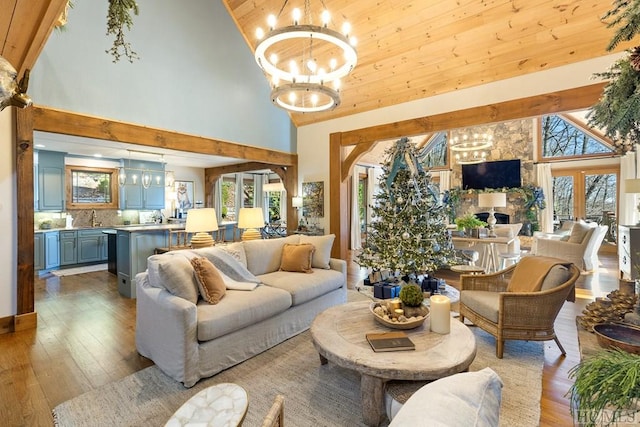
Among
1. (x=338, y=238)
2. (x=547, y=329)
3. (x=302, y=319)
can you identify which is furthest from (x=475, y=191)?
(x=302, y=319)

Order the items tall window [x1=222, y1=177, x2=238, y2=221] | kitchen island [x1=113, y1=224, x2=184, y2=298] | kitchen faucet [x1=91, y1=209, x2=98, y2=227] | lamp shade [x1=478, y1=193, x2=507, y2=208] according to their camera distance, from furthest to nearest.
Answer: tall window [x1=222, y1=177, x2=238, y2=221], kitchen faucet [x1=91, y1=209, x2=98, y2=227], lamp shade [x1=478, y1=193, x2=507, y2=208], kitchen island [x1=113, y1=224, x2=184, y2=298]

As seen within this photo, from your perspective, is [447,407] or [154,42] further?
[154,42]

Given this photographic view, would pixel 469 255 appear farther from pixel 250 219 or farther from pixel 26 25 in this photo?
pixel 26 25

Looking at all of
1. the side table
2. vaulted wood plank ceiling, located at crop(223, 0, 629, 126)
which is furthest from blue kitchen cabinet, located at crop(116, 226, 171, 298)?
vaulted wood plank ceiling, located at crop(223, 0, 629, 126)

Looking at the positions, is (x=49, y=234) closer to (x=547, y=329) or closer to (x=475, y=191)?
(x=547, y=329)

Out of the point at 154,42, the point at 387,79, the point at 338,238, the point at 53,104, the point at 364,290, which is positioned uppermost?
the point at 154,42

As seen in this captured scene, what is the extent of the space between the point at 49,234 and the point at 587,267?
1062 cm

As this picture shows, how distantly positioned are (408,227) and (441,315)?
2.11 metres

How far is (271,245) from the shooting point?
12.7 feet

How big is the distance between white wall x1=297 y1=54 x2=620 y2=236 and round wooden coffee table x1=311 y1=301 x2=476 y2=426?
3.08 metres

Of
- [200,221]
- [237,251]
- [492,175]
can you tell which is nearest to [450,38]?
[237,251]

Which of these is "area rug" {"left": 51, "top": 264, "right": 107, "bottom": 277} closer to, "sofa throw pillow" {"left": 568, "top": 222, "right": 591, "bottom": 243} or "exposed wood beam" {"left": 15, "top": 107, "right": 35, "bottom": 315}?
"exposed wood beam" {"left": 15, "top": 107, "right": 35, "bottom": 315}

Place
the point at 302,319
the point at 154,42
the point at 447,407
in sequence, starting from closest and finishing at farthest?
the point at 447,407, the point at 302,319, the point at 154,42

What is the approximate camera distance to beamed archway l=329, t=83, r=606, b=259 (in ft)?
13.0
